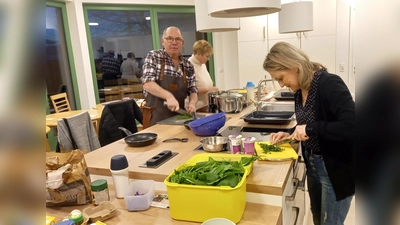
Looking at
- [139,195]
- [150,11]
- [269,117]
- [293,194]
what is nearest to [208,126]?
[269,117]

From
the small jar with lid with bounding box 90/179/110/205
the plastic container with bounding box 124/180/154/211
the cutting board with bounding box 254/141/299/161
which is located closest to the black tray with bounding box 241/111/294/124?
the cutting board with bounding box 254/141/299/161

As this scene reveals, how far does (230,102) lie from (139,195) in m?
1.54

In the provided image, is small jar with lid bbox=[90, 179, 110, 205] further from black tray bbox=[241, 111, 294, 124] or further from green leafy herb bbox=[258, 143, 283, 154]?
black tray bbox=[241, 111, 294, 124]

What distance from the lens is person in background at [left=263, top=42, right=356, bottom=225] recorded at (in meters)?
1.32

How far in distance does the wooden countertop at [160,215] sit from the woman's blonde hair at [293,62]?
2.25ft

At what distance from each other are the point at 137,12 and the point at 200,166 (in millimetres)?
4413

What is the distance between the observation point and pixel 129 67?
5090 millimetres

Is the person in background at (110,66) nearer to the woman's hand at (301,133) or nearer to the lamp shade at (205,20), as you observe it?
the lamp shade at (205,20)

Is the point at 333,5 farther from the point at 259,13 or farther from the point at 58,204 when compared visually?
the point at 58,204

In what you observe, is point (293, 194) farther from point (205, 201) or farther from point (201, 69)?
point (201, 69)

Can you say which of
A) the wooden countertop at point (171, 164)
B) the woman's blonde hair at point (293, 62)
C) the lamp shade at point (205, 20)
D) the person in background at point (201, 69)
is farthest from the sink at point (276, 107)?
the woman's blonde hair at point (293, 62)

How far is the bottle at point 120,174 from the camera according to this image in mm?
1183

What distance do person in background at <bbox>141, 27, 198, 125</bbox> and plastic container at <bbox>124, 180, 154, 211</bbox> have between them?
1185 mm

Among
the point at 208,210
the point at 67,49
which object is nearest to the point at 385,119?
the point at 208,210
